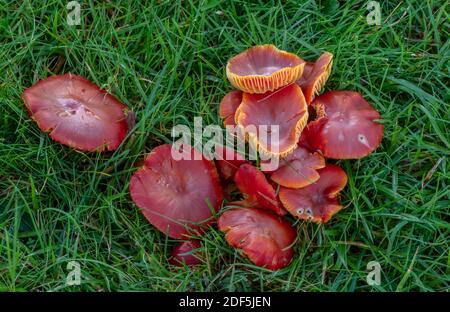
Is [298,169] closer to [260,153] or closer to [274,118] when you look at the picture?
[260,153]

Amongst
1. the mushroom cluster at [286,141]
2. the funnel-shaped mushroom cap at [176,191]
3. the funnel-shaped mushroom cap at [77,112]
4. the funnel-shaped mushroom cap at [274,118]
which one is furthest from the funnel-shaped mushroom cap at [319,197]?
the funnel-shaped mushroom cap at [77,112]

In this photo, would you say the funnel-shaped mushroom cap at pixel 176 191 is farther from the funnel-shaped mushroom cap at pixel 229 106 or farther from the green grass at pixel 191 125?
the funnel-shaped mushroom cap at pixel 229 106

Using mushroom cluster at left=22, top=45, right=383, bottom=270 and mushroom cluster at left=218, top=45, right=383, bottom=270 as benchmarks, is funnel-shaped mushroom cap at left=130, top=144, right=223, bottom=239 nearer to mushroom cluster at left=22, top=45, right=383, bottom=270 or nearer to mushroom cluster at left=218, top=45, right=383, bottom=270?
mushroom cluster at left=22, top=45, right=383, bottom=270

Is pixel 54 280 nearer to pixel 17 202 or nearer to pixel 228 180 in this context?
pixel 17 202

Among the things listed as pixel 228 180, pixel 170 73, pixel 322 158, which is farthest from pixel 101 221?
pixel 322 158

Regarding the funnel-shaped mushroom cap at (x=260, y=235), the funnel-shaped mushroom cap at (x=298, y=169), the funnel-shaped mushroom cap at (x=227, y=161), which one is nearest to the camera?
the funnel-shaped mushroom cap at (x=260, y=235)

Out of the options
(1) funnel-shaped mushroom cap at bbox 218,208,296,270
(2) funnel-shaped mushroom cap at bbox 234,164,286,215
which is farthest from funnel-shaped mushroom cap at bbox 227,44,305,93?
(1) funnel-shaped mushroom cap at bbox 218,208,296,270

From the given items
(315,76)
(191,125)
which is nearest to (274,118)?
(315,76)
